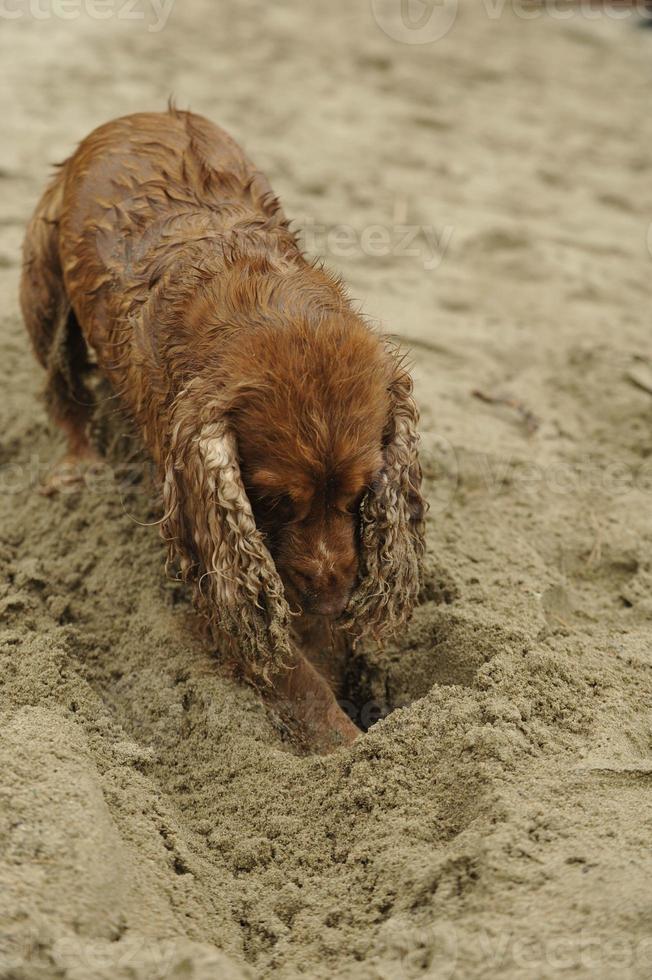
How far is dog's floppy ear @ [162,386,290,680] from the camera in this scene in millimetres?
3139

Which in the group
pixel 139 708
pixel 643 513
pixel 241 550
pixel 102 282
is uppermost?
pixel 102 282

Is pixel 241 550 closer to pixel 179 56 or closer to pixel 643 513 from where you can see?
pixel 643 513

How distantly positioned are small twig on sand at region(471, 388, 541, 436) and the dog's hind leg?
1858 millimetres

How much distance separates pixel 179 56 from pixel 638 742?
738 centimetres

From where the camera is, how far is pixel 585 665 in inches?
142

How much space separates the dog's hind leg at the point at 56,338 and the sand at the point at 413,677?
0.16m

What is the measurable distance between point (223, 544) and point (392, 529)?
1.81 feet

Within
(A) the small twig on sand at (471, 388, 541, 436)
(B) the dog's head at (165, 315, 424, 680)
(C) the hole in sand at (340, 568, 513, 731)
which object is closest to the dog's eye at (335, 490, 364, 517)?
(B) the dog's head at (165, 315, 424, 680)

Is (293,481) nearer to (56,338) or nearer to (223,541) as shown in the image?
(223,541)

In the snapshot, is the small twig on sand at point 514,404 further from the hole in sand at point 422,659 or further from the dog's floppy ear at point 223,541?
the dog's floppy ear at point 223,541

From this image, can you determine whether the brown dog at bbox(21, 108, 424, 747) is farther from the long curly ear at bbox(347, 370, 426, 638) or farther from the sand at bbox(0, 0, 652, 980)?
the sand at bbox(0, 0, 652, 980)

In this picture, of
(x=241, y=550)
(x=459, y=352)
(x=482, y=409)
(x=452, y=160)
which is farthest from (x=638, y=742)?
(x=452, y=160)

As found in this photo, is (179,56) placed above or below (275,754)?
above

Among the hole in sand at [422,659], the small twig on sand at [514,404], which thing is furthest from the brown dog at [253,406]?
the small twig on sand at [514,404]
